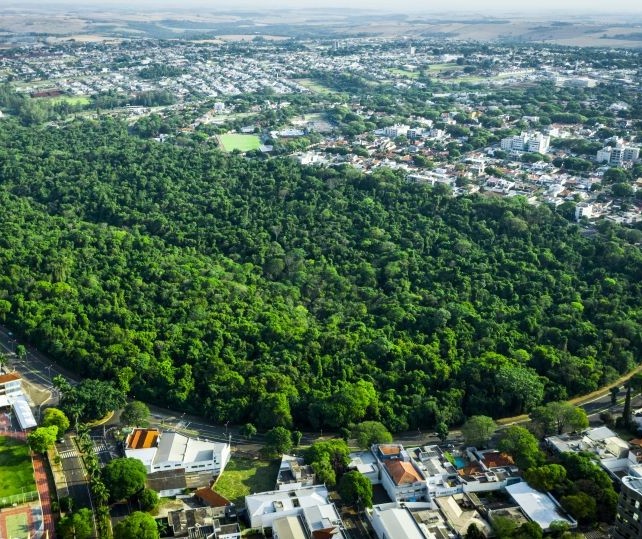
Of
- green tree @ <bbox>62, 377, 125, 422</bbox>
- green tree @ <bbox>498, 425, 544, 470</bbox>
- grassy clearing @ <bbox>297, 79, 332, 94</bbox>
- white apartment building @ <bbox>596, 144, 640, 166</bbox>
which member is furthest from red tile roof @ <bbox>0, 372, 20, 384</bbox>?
grassy clearing @ <bbox>297, 79, 332, 94</bbox>

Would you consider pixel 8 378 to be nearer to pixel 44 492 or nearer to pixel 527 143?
pixel 44 492

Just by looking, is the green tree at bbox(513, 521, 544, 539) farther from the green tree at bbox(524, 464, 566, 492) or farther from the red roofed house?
the red roofed house

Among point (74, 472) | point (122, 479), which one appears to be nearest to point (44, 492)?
point (74, 472)

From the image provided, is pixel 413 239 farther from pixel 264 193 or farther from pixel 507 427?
pixel 507 427

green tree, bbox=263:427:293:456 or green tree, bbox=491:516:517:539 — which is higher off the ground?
green tree, bbox=263:427:293:456

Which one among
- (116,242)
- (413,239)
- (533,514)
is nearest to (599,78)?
(413,239)

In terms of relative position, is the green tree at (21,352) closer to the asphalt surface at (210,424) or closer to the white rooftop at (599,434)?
the asphalt surface at (210,424)

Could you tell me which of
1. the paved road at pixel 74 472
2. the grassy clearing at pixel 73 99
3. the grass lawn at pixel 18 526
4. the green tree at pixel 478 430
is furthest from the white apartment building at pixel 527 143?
the grass lawn at pixel 18 526
